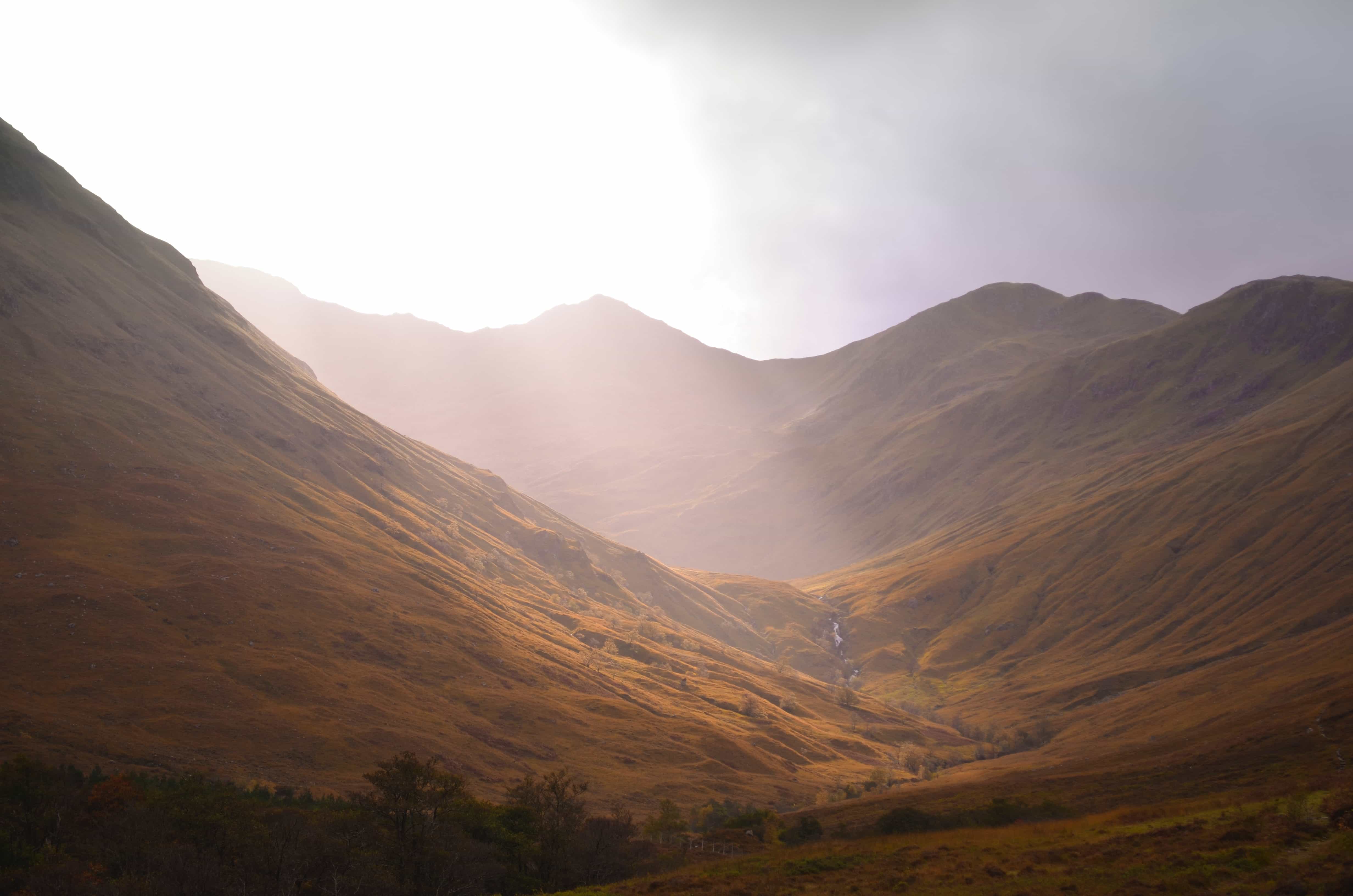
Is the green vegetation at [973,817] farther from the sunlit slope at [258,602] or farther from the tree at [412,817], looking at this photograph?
the sunlit slope at [258,602]

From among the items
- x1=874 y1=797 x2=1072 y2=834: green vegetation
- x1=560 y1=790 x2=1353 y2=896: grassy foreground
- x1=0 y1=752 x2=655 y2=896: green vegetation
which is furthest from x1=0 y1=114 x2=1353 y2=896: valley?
x1=0 y1=752 x2=655 y2=896: green vegetation

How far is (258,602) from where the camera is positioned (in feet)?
310

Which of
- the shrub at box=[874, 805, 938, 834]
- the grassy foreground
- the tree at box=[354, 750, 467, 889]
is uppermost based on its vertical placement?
the grassy foreground

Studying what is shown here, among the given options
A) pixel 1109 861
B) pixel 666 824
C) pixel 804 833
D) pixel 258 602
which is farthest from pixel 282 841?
pixel 258 602

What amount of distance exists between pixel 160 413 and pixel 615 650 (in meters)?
97.6

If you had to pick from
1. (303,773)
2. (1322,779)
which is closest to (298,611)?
(303,773)

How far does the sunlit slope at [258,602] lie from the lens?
7056 cm

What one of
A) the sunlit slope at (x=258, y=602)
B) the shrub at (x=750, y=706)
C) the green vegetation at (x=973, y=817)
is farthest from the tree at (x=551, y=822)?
the shrub at (x=750, y=706)

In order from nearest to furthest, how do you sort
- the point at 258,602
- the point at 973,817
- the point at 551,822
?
the point at 551,822, the point at 973,817, the point at 258,602

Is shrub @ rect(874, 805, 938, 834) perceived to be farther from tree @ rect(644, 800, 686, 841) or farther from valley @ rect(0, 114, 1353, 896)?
tree @ rect(644, 800, 686, 841)

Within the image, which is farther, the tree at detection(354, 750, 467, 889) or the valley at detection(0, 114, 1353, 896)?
the valley at detection(0, 114, 1353, 896)

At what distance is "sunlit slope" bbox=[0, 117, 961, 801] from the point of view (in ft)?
232

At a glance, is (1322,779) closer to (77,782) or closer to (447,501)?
(77,782)

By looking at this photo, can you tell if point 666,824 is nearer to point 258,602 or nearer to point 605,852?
point 605,852
